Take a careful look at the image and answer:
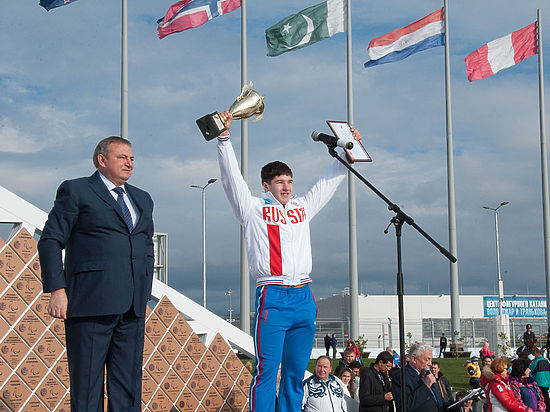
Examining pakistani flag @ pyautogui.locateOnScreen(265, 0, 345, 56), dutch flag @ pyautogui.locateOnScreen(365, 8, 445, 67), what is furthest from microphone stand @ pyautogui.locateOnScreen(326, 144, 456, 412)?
dutch flag @ pyautogui.locateOnScreen(365, 8, 445, 67)

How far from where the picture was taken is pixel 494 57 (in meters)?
23.1

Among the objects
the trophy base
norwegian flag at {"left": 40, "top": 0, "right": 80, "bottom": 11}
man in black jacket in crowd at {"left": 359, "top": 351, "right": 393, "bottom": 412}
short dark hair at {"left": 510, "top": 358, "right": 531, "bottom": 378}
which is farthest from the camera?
norwegian flag at {"left": 40, "top": 0, "right": 80, "bottom": 11}

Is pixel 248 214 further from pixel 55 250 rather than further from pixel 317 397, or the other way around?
pixel 317 397

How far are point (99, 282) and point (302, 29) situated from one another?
18.6 meters

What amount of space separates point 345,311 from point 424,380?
51699 millimetres

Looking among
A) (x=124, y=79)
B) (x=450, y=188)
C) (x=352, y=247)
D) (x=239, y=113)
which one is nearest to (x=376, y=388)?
(x=239, y=113)

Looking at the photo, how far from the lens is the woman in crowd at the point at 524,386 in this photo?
8461mm

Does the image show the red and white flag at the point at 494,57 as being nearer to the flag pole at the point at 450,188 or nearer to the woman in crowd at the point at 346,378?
the flag pole at the point at 450,188

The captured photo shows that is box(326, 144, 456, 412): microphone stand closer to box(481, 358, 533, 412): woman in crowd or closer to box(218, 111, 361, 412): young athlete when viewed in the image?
box(218, 111, 361, 412): young athlete

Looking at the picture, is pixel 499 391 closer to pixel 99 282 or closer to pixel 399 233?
pixel 399 233

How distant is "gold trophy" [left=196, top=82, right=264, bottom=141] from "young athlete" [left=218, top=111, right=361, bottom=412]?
0.25ft

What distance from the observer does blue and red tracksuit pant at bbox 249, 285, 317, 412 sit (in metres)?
4.75

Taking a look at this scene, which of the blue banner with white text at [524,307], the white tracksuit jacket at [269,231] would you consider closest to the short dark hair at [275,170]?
the white tracksuit jacket at [269,231]

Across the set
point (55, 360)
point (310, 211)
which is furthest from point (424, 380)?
point (55, 360)
